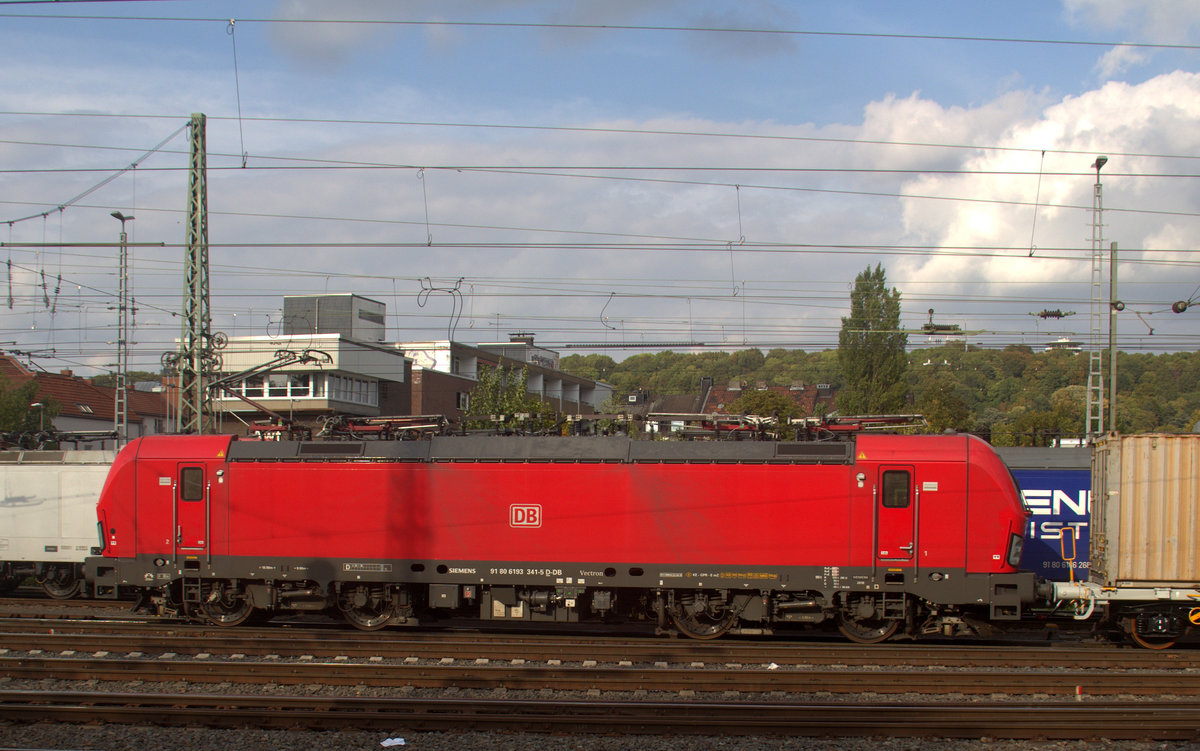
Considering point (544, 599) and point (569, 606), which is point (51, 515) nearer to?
point (544, 599)

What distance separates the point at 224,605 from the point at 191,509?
183 cm

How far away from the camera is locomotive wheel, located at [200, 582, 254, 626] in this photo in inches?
605

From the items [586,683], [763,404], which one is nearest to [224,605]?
[586,683]

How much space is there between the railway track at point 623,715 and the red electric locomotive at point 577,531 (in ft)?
11.7

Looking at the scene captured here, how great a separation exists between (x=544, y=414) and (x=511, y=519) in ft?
73.2

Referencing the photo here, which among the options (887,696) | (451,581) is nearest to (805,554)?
(887,696)

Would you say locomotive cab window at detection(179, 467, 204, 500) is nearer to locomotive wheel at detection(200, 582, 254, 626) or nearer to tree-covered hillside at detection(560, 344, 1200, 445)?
locomotive wheel at detection(200, 582, 254, 626)

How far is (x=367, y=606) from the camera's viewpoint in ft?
50.2

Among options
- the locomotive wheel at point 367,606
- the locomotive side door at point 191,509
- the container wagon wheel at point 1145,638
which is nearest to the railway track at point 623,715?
the container wagon wheel at point 1145,638

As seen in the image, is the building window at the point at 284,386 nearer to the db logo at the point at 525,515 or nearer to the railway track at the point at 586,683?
the railway track at the point at 586,683

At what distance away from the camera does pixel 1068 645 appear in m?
14.6

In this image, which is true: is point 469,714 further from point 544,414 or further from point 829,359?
point 829,359

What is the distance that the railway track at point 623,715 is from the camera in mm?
9523

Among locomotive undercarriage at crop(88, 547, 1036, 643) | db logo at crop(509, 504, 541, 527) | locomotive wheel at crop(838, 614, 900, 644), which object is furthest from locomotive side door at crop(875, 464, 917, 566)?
db logo at crop(509, 504, 541, 527)
